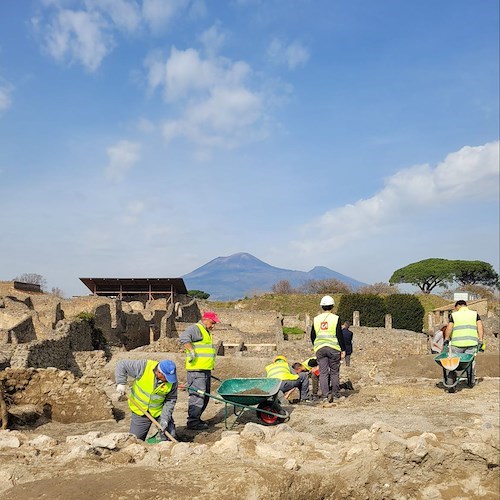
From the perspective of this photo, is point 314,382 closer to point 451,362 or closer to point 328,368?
point 328,368

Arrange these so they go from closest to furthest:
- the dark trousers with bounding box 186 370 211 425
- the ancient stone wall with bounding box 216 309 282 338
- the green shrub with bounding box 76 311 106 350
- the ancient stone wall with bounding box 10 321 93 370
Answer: the dark trousers with bounding box 186 370 211 425 < the ancient stone wall with bounding box 10 321 93 370 < the green shrub with bounding box 76 311 106 350 < the ancient stone wall with bounding box 216 309 282 338

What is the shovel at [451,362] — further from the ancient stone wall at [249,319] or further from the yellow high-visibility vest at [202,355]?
the ancient stone wall at [249,319]

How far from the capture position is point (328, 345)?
8.19m

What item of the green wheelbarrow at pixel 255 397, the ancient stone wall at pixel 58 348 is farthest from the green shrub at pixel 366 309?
the green wheelbarrow at pixel 255 397

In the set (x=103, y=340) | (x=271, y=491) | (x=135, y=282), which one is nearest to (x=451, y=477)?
(x=271, y=491)

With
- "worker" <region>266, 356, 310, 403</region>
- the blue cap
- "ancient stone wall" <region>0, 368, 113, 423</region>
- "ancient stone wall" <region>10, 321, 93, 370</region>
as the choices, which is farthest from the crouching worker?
"ancient stone wall" <region>10, 321, 93, 370</region>

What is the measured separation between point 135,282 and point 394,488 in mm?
41823

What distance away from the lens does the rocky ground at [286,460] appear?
407 centimetres

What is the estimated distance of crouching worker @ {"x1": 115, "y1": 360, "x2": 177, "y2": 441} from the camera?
596 cm

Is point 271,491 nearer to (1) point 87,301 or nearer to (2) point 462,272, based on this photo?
(1) point 87,301

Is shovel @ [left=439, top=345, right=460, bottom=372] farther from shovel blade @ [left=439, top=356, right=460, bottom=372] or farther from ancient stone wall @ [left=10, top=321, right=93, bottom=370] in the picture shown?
ancient stone wall @ [left=10, top=321, right=93, bottom=370]

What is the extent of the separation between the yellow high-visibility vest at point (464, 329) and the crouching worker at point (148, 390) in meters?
5.54

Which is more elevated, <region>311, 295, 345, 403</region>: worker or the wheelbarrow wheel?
<region>311, 295, 345, 403</region>: worker

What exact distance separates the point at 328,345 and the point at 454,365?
2.43 m
